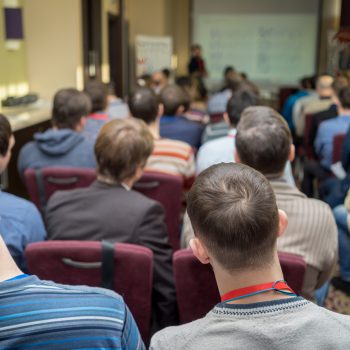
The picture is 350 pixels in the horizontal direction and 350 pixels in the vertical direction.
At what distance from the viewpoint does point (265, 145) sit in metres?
1.89

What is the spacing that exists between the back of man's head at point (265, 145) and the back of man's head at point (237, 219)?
886 millimetres

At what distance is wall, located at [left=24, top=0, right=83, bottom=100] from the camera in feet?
19.8

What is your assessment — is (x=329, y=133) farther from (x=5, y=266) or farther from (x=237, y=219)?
(x=5, y=266)

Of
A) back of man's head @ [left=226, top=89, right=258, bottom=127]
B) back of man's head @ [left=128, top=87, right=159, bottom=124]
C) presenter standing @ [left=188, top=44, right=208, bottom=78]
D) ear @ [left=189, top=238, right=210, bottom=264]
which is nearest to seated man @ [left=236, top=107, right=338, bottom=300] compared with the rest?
ear @ [left=189, top=238, right=210, bottom=264]

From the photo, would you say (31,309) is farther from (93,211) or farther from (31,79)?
(31,79)

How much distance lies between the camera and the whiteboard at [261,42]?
Answer: 11109 millimetres

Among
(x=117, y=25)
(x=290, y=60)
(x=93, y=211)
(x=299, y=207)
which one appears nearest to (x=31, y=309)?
(x=93, y=211)

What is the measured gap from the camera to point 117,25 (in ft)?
28.3

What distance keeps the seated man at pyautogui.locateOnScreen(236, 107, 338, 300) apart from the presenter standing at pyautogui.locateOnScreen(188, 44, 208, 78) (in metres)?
9.19

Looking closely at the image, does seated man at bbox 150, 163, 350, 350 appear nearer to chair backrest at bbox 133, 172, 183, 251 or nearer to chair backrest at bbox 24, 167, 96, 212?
chair backrest at bbox 133, 172, 183, 251

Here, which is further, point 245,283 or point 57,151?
point 57,151

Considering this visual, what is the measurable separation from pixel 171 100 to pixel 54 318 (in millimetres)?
3047

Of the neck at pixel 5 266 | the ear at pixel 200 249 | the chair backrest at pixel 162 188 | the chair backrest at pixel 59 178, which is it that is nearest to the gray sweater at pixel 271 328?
the ear at pixel 200 249

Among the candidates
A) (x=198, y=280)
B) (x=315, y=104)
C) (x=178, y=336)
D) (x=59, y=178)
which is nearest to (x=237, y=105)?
(x=59, y=178)
